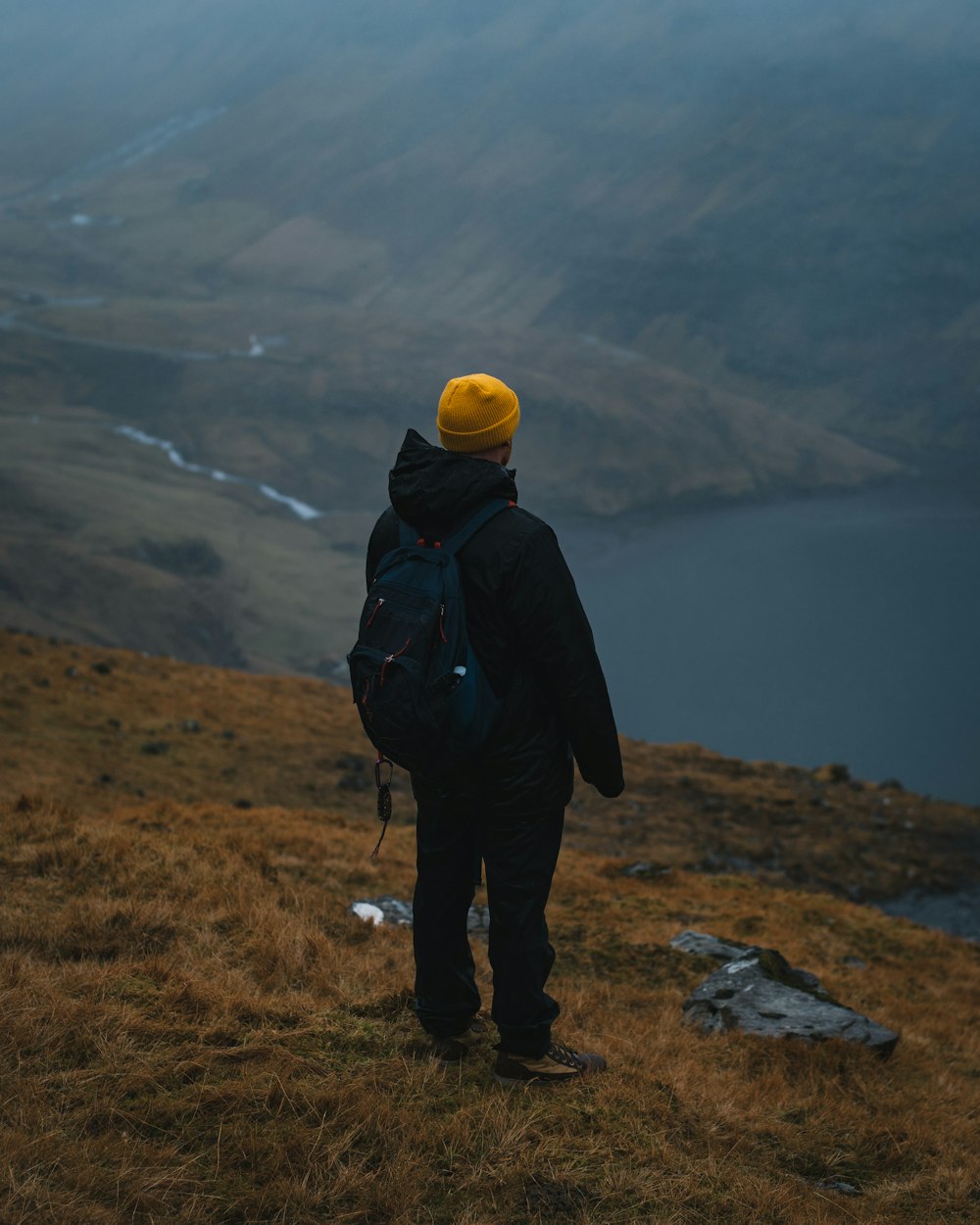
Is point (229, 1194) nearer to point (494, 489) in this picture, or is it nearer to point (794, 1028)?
point (494, 489)

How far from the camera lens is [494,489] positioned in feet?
14.3

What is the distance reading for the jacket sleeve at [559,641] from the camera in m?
4.23

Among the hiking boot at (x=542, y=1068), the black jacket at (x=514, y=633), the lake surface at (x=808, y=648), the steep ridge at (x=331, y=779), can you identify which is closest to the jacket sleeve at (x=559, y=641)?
the black jacket at (x=514, y=633)

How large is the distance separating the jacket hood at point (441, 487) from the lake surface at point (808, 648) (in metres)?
130

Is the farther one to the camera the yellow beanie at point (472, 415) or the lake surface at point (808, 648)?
the lake surface at point (808, 648)

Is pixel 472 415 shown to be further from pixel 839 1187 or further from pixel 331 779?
pixel 331 779

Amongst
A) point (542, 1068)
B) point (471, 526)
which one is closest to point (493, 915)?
point (542, 1068)

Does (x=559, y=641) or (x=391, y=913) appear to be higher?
(x=559, y=641)

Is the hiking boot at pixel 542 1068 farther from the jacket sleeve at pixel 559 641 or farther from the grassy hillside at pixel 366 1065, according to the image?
the jacket sleeve at pixel 559 641

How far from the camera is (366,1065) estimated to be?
478cm

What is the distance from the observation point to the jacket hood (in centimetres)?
430

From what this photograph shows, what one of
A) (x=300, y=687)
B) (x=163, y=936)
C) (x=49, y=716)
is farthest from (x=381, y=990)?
(x=300, y=687)

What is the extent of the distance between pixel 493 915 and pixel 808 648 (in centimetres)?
16915

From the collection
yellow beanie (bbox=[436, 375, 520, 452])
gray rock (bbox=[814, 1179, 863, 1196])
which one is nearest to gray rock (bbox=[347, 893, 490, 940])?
gray rock (bbox=[814, 1179, 863, 1196])
